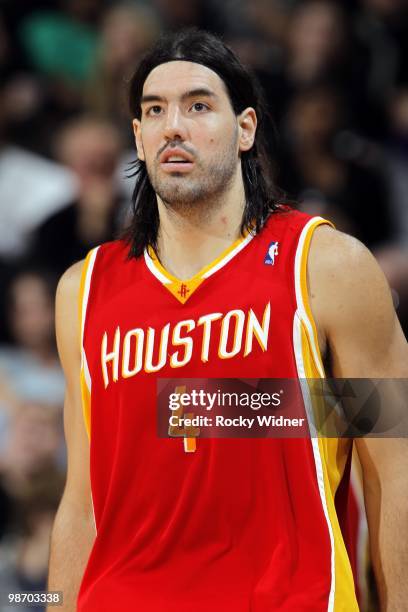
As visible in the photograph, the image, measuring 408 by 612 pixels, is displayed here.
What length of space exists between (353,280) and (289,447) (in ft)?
1.57

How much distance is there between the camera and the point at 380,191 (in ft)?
20.3

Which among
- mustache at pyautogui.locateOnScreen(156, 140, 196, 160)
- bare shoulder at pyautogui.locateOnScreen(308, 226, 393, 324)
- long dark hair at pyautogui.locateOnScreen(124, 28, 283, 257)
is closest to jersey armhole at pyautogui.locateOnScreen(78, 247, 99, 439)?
long dark hair at pyautogui.locateOnScreen(124, 28, 283, 257)

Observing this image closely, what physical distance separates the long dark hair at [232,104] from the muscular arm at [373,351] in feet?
1.12

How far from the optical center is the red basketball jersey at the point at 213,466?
2.85 metres

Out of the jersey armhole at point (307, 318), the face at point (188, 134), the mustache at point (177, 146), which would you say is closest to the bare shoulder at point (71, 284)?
the face at point (188, 134)

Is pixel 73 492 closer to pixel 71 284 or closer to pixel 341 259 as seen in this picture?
pixel 71 284

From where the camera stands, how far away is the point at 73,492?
129 inches

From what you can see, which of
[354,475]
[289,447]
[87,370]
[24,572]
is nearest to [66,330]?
[87,370]

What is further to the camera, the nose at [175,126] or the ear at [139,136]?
the ear at [139,136]

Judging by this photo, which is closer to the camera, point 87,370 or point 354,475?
point 87,370

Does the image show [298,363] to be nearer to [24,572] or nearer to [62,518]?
[62,518]

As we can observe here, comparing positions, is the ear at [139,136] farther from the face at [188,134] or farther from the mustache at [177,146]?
the mustache at [177,146]

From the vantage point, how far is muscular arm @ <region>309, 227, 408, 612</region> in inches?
114

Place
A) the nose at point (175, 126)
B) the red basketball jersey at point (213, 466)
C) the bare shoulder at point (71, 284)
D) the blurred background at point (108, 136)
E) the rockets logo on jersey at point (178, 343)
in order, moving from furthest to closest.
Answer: the blurred background at point (108, 136) → the bare shoulder at point (71, 284) → the nose at point (175, 126) → the rockets logo on jersey at point (178, 343) → the red basketball jersey at point (213, 466)
